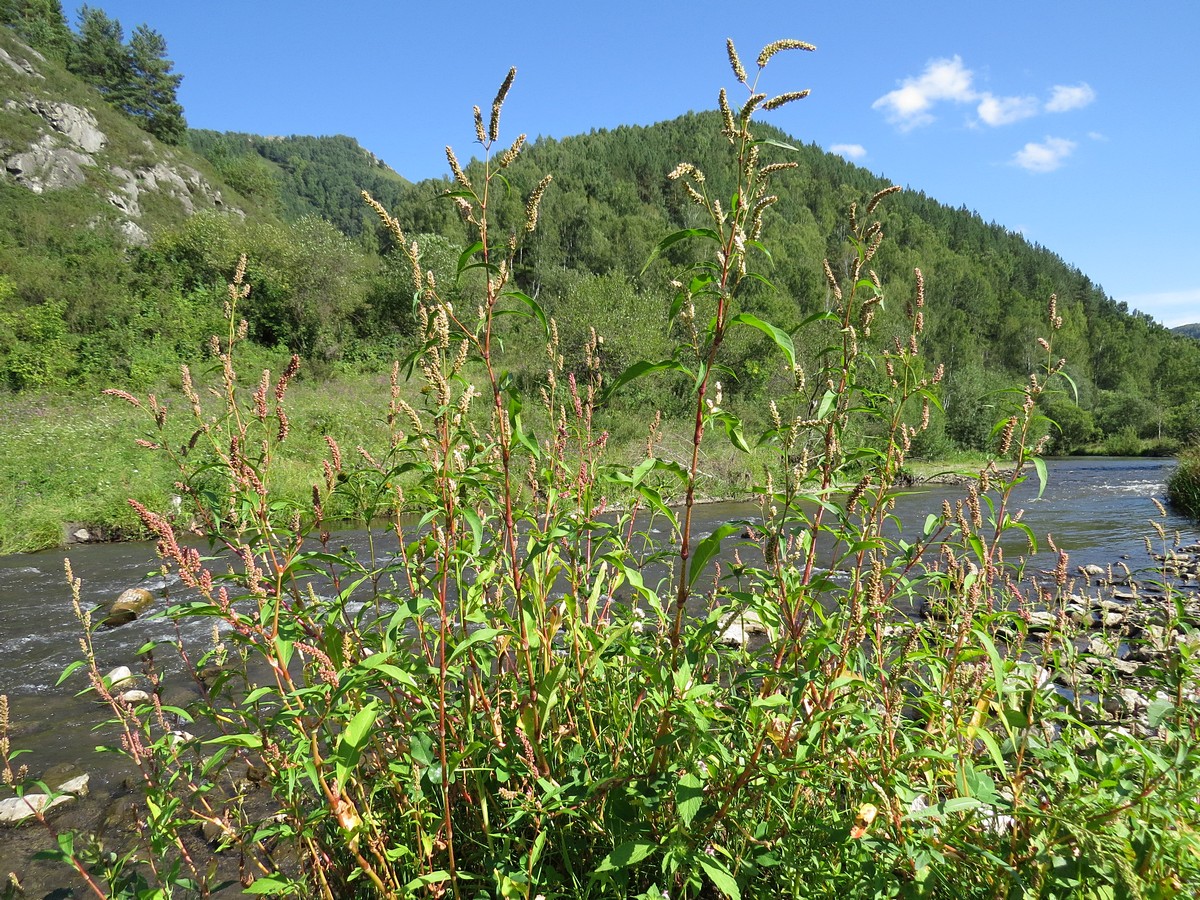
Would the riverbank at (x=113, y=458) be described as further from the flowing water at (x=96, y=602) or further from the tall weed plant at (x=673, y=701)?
the tall weed plant at (x=673, y=701)

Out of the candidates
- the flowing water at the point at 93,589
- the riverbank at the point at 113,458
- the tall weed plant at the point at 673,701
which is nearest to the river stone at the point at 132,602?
the flowing water at the point at 93,589

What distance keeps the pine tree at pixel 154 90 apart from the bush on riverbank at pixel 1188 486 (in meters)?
76.9

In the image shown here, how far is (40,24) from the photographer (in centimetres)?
5903

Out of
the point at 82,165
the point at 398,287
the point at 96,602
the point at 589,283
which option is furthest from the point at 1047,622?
the point at 82,165

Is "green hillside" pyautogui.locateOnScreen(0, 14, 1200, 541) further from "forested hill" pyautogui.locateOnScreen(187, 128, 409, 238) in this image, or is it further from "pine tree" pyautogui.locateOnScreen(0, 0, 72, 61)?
"pine tree" pyautogui.locateOnScreen(0, 0, 72, 61)

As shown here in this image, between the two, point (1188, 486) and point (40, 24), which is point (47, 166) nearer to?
point (40, 24)

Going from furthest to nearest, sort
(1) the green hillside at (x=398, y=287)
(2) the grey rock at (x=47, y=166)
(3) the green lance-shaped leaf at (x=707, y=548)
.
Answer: (2) the grey rock at (x=47, y=166), (1) the green hillside at (x=398, y=287), (3) the green lance-shaped leaf at (x=707, y=548)

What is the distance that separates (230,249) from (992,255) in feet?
360

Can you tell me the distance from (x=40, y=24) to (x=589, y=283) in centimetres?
6668

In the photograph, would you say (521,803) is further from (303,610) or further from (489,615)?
(303,610)

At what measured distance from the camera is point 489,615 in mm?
1971

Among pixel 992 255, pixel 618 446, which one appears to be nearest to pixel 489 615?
pixel 618 446

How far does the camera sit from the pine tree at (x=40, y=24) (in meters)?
57.7

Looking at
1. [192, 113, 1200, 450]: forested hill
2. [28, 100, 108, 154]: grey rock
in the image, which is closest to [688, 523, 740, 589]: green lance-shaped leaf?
[192, 113, 1200, 450]: forested hill
